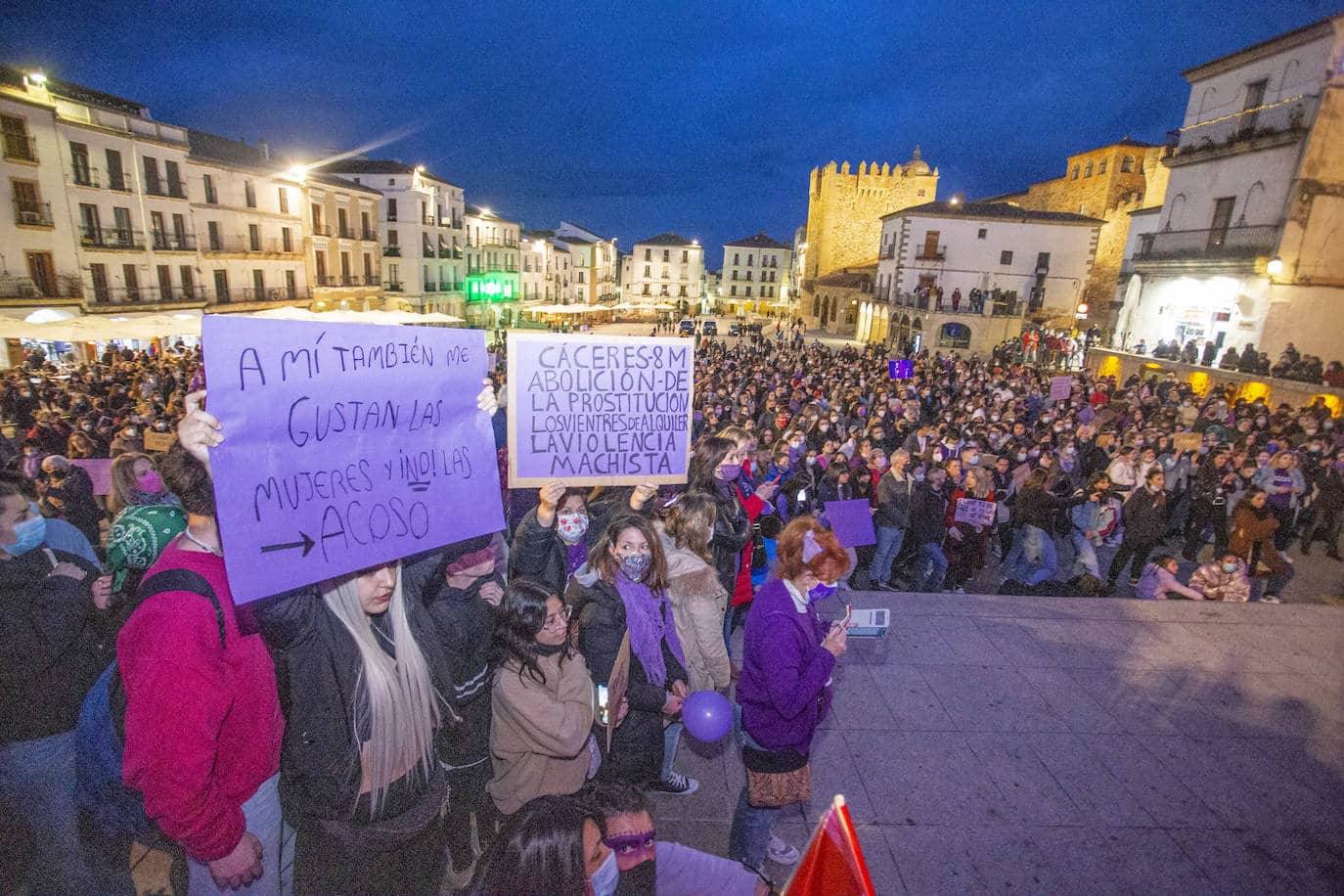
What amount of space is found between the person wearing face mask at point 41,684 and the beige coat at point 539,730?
183 cm

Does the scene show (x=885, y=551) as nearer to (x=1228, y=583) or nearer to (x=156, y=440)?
(x=1228, y=583)

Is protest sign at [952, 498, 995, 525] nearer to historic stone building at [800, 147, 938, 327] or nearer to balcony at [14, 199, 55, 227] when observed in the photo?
balcony at [14, 199, 55, 227]

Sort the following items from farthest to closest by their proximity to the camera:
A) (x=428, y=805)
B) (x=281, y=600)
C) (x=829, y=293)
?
(x=829, y=293)
(x=428, y=805)
(x=281, y=600)

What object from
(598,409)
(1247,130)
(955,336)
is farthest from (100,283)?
(1247,130)

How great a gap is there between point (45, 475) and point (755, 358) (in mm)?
20739

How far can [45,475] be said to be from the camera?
570 cm

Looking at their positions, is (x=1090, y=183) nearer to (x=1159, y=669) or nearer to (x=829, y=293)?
(x=829, y=293)

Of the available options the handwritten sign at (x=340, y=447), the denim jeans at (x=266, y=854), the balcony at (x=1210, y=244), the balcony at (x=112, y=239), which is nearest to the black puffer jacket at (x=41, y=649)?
the denim jeans at (x=266, y=854)

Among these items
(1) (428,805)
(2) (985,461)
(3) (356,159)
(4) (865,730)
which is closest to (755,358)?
(2) (985,461)

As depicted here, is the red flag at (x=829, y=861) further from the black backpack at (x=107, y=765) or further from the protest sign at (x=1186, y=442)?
the protest sign at (x=1186, y=442)

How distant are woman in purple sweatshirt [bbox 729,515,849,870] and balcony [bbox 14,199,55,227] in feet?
107

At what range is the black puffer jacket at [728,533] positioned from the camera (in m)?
4.50

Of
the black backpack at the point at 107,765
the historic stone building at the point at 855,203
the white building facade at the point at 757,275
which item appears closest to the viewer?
the black backpack at the point at 107,765

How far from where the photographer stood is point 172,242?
95.5 ft
